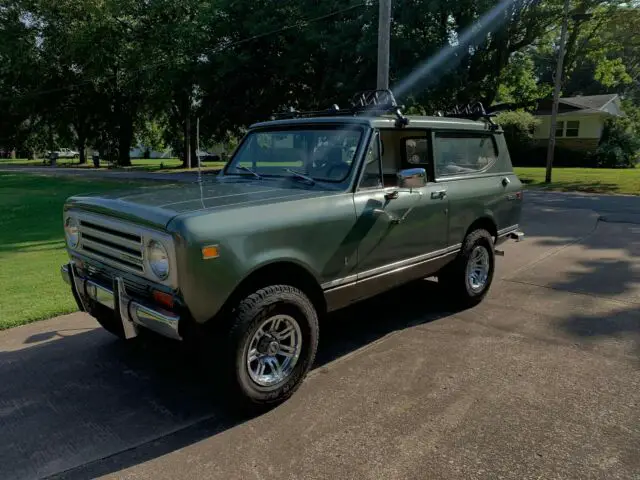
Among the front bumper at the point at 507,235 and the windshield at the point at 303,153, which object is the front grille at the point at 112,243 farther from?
the front bumper at the point at 507,235

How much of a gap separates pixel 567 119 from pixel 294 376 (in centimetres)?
3739

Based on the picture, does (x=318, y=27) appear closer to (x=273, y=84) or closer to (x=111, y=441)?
(x=273, y=84)

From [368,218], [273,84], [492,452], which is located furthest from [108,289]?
[273,84]

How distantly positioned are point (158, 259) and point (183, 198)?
68 centimetres

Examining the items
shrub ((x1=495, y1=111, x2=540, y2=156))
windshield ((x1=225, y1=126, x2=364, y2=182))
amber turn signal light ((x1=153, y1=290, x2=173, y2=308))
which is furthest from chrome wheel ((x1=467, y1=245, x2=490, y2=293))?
shrub ((x1=495, y1=111, x2=540, y2=156))

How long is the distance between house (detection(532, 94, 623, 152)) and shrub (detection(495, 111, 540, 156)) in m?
1.32

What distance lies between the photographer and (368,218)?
155 inches

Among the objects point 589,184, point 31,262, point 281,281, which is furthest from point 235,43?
point 281,281

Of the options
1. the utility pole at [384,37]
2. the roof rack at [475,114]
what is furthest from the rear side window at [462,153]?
the utility pole at [384,37]

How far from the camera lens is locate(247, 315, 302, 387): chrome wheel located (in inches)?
131

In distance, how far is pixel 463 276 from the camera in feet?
16.9

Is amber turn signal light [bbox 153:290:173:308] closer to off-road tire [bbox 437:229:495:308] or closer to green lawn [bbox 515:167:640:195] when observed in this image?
off-road tire [bbox 437:229:495:308]

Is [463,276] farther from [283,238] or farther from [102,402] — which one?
[102,402]

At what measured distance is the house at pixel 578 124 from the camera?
1336 inches
